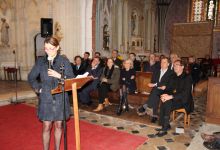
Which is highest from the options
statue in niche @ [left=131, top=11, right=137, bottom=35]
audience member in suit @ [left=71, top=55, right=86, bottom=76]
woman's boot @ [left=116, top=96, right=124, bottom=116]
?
statue in niche @ [left=131, top=11, right=137, bottom=35]

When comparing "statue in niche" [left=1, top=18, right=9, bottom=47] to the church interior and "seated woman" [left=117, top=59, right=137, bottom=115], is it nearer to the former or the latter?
the church interior

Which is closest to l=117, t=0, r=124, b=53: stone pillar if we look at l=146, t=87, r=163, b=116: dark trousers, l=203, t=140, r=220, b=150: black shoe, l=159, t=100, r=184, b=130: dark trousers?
l=146, t=87, r=163, b=116: dark trousers

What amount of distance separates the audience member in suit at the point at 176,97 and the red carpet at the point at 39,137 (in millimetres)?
676

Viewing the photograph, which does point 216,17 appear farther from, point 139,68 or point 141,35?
point 139,68

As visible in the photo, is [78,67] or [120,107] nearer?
[120,107]

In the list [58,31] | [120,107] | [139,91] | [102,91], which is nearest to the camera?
[120,107]

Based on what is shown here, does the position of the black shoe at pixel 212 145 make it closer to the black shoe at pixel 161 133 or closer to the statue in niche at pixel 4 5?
the black shoe at pixel 161 133

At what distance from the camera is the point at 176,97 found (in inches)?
189

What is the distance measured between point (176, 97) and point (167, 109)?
1.05 feet

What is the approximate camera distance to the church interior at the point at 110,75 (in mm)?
4090

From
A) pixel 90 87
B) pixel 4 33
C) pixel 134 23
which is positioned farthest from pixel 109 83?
pixel 134 23

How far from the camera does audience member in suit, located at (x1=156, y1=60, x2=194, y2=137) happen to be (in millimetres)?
4719

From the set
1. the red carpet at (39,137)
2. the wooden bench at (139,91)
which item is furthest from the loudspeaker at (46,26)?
the red carpet at (39,137)

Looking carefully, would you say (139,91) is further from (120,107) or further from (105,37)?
(105,37)
